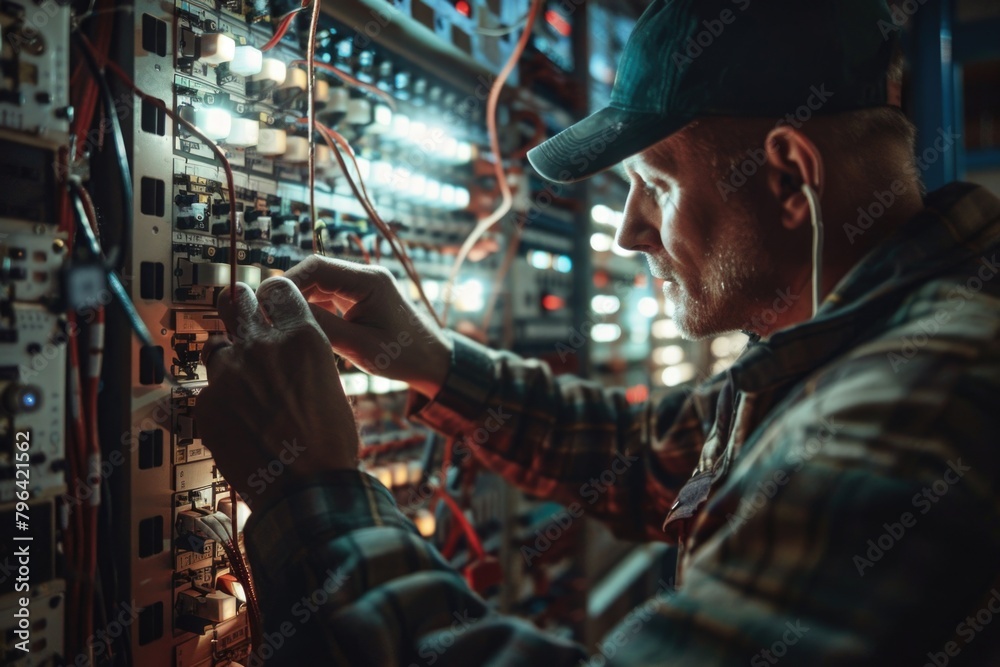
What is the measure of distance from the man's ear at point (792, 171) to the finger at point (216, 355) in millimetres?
749

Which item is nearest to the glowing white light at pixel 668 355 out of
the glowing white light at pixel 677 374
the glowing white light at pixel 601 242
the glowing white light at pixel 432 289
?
the glowing white light at pixel 677 374

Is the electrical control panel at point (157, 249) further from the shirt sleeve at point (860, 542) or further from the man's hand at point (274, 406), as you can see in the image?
the shirt sleeve at point (860, 542)

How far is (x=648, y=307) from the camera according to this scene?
3.02m

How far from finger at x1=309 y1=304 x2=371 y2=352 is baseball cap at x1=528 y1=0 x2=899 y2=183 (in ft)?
1.59

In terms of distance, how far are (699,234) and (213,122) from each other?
2.42 feet

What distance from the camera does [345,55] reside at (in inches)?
51.3

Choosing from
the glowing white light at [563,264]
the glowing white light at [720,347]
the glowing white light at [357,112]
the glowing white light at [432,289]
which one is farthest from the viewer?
the glowing white light at [720,347]

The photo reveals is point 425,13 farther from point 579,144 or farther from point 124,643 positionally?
point 124,643

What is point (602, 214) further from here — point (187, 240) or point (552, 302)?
point (187, 240)

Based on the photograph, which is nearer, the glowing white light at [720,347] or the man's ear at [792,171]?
the man's ear at [792,171]

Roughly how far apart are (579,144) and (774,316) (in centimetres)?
39

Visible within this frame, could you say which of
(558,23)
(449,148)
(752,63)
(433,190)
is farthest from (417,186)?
(558,23)

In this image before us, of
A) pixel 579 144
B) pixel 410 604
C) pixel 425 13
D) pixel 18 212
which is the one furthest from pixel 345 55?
pixel 410 604

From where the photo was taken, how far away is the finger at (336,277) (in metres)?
1.01
